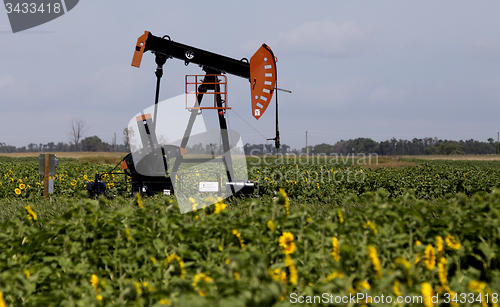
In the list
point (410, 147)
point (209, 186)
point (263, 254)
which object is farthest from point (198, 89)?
point (410, 147)

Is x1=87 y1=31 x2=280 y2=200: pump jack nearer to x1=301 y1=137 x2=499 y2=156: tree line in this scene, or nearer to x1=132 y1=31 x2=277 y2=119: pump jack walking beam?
x1=132 y1=31 x2=277 y2=119: pump jack walking beam

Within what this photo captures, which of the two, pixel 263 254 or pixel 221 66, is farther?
pixel 221 66

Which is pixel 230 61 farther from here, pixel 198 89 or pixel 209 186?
pixel 209 186

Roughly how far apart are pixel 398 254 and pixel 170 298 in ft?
5.60

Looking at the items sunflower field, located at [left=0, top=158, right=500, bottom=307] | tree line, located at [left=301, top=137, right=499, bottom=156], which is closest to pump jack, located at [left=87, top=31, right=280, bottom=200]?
sunflower field, located at [left=0, top=158, right=500, bottom=307]

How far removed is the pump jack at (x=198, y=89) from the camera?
6.97 meters

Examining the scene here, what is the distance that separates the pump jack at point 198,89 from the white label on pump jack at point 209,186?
0.52 meters

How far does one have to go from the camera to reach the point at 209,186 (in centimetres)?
725

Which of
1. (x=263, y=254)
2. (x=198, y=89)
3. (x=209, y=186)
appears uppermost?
(x=198, y=89)

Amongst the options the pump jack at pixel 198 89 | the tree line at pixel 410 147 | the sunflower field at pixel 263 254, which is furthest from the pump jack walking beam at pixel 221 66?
the tree line at pixel 410 147

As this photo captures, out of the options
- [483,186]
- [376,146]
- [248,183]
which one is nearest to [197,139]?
[248,183]

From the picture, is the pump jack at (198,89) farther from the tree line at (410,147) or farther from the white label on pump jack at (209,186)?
the tree line at (410,147)

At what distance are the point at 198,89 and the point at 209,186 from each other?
6.68 ft

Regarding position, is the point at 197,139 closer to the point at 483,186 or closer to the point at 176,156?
the point at 176,156
